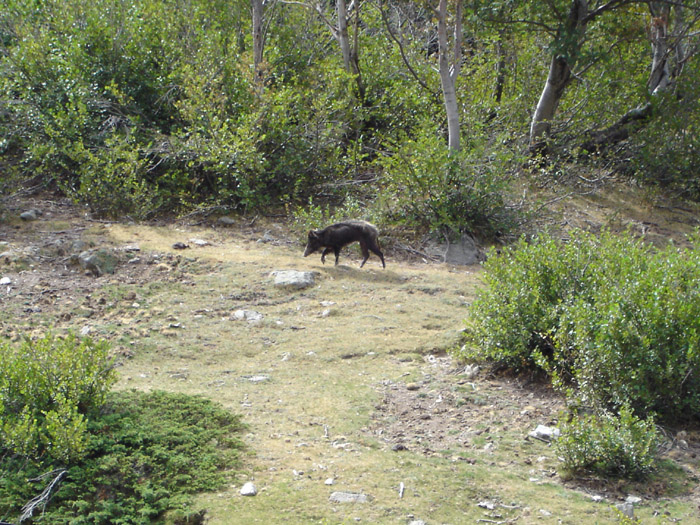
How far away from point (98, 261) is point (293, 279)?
2628 millimetres

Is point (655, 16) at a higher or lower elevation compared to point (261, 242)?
higher

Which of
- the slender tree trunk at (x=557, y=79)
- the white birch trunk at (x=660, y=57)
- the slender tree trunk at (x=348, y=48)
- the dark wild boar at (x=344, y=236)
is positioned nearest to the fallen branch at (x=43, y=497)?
the dark wild boar at (x=344, y=236)

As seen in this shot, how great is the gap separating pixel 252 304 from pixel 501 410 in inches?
151

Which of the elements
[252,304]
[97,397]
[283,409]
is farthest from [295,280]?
[97,397]

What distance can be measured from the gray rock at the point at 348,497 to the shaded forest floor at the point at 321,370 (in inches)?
0.7

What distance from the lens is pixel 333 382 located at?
6.80 m

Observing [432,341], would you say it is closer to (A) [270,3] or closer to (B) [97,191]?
(B) [97,191]

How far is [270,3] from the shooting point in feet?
61.6

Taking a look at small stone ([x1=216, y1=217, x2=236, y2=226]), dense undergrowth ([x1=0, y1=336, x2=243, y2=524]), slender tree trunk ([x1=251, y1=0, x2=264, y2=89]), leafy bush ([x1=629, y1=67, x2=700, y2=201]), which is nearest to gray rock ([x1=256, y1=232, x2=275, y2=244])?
small stone ([x1=216, y1=217, x2=236, y2=226])

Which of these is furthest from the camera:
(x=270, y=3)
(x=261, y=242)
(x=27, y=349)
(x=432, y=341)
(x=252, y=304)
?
(x=270, y=3)

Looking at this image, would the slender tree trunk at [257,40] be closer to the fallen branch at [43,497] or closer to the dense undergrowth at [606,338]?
the dense undergrowth at [606,338]

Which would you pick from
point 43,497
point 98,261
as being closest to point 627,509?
point 43,497

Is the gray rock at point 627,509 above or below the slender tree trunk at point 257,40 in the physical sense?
below

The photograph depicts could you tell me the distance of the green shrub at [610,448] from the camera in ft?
16.4
